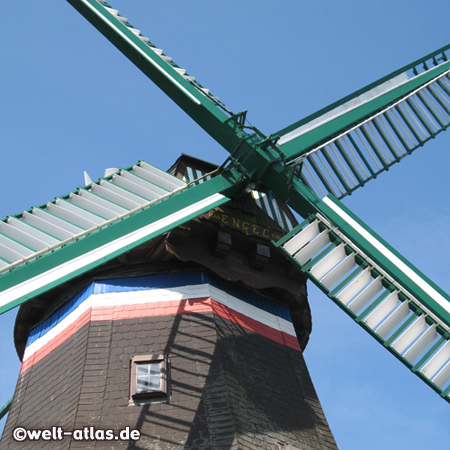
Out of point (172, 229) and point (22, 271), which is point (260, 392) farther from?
Answer: point (22, 271)

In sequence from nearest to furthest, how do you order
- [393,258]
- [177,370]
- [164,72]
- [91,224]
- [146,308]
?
1. [91,224]
2. [177,370]
3. [393,258]
4. [146,308]
5. [164,72]

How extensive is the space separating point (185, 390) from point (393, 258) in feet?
9.63

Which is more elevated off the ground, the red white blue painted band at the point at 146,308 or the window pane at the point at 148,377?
the red white blue painted band at the point at 146,308

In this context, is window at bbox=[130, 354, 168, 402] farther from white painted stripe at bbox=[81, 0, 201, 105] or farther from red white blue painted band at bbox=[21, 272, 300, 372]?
white painted stripe at bbox=[81, 0, 201, 105]

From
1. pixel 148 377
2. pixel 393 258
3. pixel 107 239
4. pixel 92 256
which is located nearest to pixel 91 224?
pixel 107 239

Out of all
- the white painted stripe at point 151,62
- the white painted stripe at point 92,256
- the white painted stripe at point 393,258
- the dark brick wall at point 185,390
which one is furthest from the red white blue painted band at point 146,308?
the white painted stripe at point 151,62

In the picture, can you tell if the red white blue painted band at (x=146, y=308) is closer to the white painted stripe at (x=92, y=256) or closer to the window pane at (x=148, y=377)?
the window pane at (x=148, y=377)

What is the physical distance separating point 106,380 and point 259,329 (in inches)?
87.1

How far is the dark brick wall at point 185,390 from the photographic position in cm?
784

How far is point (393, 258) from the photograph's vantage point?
349 inches

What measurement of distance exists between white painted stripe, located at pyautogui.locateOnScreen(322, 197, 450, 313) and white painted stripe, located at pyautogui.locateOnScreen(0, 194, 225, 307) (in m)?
1.61

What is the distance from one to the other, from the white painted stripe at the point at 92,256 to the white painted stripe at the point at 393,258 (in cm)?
161

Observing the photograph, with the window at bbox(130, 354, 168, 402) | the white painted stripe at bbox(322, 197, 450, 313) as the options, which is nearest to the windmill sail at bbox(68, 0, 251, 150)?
the white painted stripe at bbox(322, 197, 450, 313)

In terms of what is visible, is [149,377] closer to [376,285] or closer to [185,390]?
[185,390]
